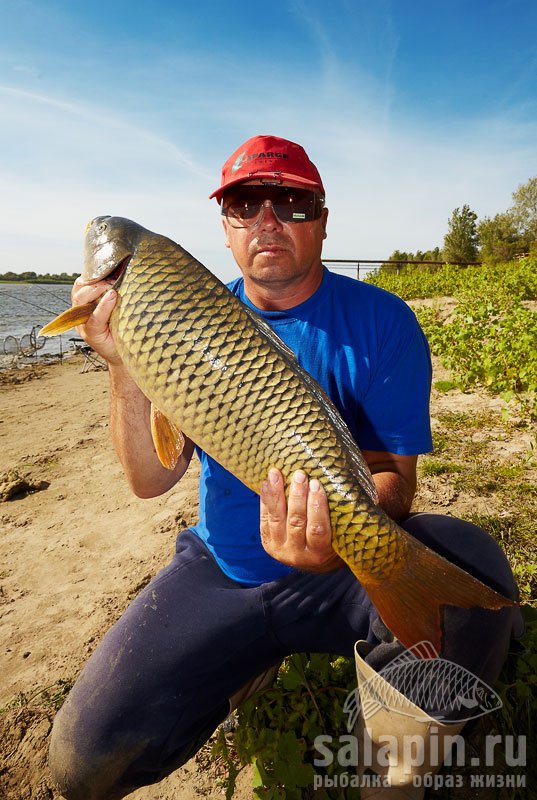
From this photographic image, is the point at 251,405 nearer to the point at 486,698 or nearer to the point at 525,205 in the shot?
the point at 486,698

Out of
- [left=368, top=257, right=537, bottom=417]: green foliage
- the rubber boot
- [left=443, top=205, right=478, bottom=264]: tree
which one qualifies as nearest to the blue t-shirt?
the rubber boot

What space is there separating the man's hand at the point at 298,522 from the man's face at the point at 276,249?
47.4 inches

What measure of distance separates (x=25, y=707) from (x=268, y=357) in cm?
220

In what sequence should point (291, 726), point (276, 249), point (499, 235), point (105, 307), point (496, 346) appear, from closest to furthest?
point (105, 307), point (291, 726), point (276, 249), point (496, 346), point (499, 235)

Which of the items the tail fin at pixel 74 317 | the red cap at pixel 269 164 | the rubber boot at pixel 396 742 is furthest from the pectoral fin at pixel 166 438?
the red cap at pixel 269 164

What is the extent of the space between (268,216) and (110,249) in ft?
3.16

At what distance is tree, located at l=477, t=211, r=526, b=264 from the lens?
40.4 metres

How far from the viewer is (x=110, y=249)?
1.86 metres

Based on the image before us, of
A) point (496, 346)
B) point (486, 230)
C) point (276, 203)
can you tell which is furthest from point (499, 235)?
point (276, 203)

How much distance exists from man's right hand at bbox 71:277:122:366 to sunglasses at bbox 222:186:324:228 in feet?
3.29

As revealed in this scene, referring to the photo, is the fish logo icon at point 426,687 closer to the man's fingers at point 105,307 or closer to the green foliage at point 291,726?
the green foliage at point 291,726

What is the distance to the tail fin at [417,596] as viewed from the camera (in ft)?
5.27

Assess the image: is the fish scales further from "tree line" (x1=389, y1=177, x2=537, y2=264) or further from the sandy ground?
"tree line" (x1=389, y1=177, x2=537, y2=264)

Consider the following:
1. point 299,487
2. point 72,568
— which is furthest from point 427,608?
point 72,568
